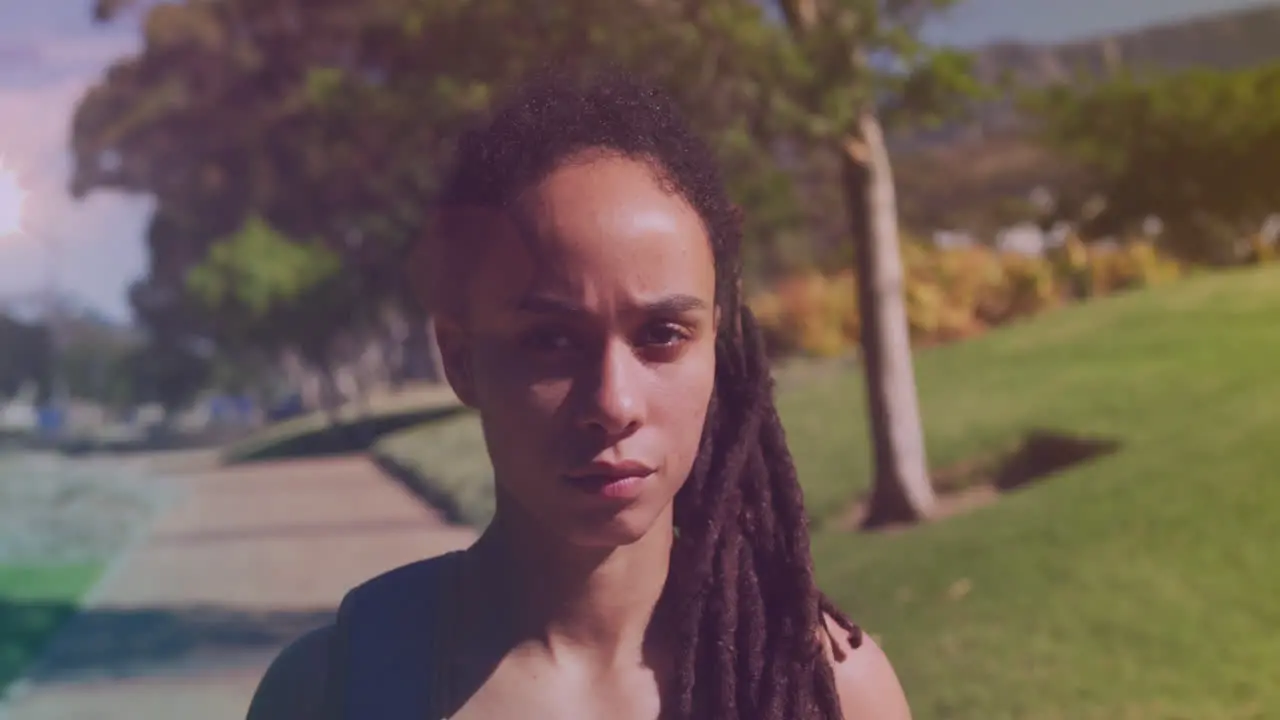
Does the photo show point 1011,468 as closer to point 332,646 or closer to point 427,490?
point 427,490

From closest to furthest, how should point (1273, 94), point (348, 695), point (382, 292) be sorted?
point (348, 695) < point (382, 292) < point (1273, 94)

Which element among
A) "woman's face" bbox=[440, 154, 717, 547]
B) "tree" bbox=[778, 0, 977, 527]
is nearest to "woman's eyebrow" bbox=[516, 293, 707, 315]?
"woman's face" bbox=[440, 154, 717, 547]

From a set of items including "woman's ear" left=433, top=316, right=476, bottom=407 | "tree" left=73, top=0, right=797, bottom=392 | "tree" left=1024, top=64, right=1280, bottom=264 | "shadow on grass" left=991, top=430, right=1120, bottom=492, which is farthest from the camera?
"tree" left=1024, top=64, right=1280, bottom=264

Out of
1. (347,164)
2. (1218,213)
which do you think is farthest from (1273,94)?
(347,164)

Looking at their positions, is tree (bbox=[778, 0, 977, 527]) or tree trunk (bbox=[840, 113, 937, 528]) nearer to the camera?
tree (bbox=[778, 0, 977, 527])

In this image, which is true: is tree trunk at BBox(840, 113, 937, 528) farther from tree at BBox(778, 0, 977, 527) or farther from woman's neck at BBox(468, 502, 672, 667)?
woman's neck at BBox(468, 502, 672, 667)

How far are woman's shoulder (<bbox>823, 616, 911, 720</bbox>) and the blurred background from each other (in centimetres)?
92

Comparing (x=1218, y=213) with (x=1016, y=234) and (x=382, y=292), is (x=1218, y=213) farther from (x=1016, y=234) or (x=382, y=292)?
(x=382, y=292)

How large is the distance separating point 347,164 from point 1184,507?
2.54 metres

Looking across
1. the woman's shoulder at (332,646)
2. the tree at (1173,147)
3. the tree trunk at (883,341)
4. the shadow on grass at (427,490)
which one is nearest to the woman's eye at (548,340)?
the woman's shoulder at (332,646)

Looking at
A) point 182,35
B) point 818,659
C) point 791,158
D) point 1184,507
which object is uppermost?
point 182,35

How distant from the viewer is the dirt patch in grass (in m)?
4.33

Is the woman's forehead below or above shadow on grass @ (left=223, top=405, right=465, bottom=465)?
above

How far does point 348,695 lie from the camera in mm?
1159
